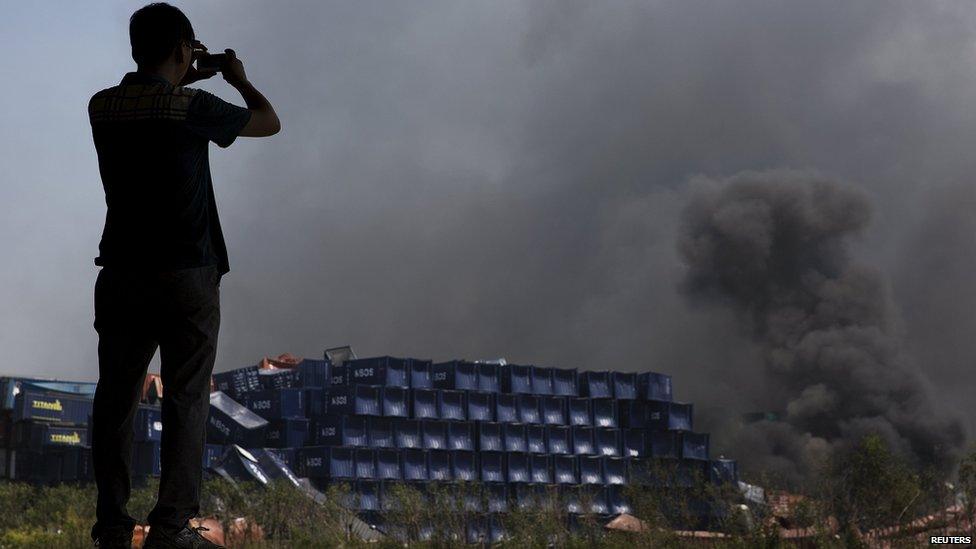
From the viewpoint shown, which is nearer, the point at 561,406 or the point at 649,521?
the point at 649,521

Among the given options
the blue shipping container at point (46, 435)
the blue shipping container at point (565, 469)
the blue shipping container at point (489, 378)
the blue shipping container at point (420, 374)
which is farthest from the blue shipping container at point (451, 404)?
the blue shipping container at point (46, 435)

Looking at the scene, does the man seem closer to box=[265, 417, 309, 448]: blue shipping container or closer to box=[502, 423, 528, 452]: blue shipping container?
box=[265, 417, 309, 448]: blue shipping container

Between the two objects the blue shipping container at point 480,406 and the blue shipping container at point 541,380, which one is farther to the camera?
the blue shipping container at point 541,380

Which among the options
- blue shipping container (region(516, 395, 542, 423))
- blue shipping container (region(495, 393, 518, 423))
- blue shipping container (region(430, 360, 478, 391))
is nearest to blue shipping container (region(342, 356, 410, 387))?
blue shipping container (region(430, 360, 478, 391))

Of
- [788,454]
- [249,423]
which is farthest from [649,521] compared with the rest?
[788,454]

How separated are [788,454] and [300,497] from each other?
44.9 metres

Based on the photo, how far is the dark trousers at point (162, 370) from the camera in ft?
10.2

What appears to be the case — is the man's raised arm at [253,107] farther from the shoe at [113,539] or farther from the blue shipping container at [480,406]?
the blue shipping container at [480,406]

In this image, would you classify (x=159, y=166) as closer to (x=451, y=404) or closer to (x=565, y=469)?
(x=451, y=404)

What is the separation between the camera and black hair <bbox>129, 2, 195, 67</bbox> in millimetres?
3309

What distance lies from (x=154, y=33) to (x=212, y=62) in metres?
0.21

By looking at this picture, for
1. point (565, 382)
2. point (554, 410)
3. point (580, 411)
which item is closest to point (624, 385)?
point (580, 411)

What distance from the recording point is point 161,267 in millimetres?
3129

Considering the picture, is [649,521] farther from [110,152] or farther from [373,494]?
[373,494]
